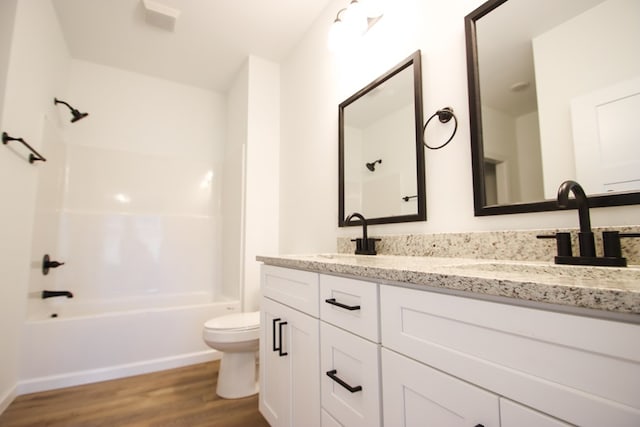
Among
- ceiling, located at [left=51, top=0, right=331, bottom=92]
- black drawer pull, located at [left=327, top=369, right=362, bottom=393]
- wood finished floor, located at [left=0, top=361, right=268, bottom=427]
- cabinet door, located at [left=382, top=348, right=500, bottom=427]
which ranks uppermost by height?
ceiling, located at [left=51, top=0, right=331, bottom=92]

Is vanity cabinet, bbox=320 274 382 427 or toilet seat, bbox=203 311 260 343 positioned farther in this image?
toilet seat, bbox=203 311 260 343

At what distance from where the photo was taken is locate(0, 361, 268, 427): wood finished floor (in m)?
1.52

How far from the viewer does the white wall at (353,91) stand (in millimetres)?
1143

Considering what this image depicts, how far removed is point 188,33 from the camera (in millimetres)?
2297

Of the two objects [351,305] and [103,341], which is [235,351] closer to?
[103,341]

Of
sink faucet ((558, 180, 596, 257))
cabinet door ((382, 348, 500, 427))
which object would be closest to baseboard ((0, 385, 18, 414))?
cabinet door ((382, 348, 500, 427))

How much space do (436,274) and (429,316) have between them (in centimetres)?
10

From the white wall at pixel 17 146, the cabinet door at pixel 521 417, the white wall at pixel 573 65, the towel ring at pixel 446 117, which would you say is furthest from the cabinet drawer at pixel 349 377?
the white wall at pixel 17 146

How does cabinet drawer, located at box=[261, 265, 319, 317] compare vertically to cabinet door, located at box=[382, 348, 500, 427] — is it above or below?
above

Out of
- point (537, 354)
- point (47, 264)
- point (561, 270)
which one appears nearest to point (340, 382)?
point (537, 354)

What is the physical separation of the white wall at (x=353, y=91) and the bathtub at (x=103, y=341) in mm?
1011

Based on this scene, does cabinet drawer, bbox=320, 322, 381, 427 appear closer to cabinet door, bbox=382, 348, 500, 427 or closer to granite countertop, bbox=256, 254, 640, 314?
cabinet door, bbox=382, 348, 500, 427

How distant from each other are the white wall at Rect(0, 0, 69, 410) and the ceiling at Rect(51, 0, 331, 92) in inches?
11.9

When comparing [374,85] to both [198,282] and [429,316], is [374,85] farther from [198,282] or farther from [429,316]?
[198,282]
